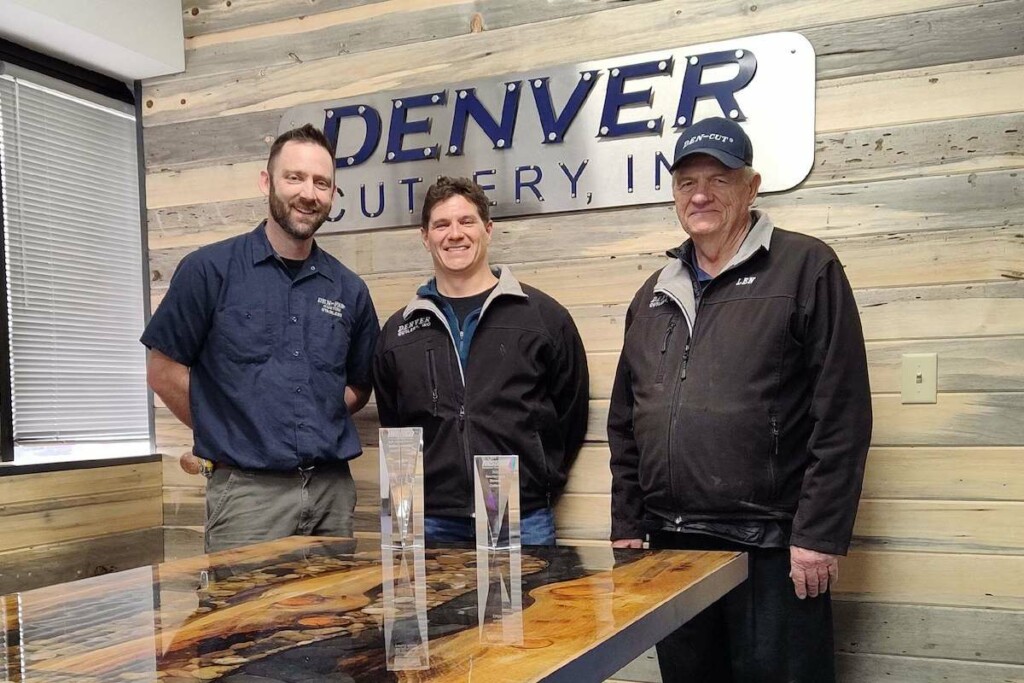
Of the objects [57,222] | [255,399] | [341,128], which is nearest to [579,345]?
[255,399]

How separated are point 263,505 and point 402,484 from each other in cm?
85

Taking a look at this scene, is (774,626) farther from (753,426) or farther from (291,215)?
(291,215)

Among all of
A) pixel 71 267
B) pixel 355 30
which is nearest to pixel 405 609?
pixel 355 30

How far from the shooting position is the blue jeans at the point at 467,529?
7.64ft

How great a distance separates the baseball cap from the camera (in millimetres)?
2053

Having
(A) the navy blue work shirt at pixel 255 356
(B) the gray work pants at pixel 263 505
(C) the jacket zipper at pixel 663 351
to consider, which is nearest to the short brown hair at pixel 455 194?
(A) the navy blue work shirt at pixel 255 356

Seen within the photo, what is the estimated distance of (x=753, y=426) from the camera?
6.30ft

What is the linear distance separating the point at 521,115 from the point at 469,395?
2.80ft

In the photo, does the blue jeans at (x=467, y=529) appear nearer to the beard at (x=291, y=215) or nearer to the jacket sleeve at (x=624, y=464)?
the jacket sleeve at (x=624, y=464)

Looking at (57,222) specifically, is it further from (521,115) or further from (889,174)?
(889,174)

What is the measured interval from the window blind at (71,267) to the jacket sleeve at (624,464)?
1779 mm

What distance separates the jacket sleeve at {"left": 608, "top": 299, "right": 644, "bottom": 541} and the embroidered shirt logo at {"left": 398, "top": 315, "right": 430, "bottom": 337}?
532 mm

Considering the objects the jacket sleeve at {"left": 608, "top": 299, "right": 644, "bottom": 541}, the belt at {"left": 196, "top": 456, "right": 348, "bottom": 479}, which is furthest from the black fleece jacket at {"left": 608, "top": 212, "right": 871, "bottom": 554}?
the belt at {"left": 196, "top": 456, "right": 348, "bottom": 479}

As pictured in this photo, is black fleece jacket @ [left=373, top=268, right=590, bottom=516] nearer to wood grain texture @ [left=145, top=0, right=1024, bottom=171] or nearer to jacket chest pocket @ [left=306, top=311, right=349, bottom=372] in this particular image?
jacket chest pocket @ [left=306, top=311, right=349, bottom=372]
